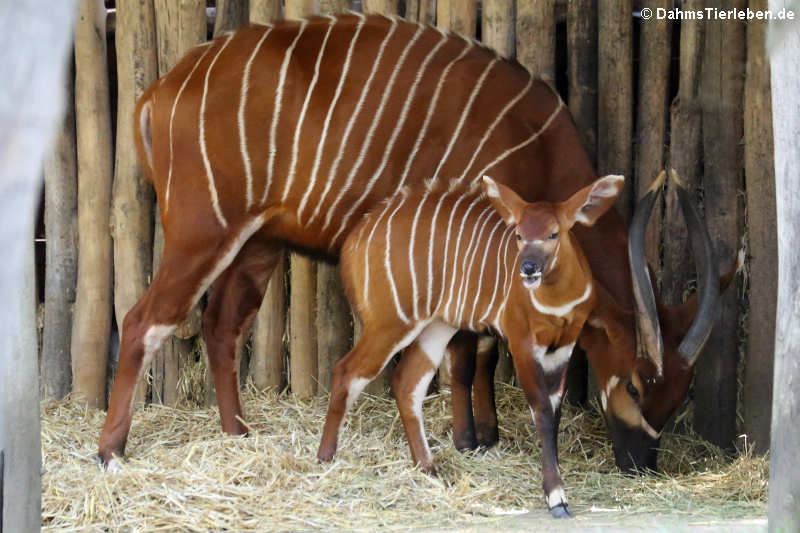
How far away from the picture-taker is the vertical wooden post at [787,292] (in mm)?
2881

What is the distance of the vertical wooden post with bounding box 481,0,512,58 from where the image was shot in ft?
17.4

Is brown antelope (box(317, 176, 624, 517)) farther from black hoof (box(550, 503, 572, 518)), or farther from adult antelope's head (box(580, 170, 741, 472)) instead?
adult antelope's head (box(580, 170, 741, 472))

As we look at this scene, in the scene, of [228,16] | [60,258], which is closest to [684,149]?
[228,16]

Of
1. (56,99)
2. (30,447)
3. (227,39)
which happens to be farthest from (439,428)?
(56,99)

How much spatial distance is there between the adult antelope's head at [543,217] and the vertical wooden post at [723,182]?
3.52 ft

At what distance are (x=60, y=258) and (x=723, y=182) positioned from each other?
3335 mm

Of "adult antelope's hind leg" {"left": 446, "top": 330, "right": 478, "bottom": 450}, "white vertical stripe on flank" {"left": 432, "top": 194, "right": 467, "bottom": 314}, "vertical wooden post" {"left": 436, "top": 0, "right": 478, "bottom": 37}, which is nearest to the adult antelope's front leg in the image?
"white vertical stripe on flank" {"left": 432, "top": 194, "right": 467, "bottom": 314}

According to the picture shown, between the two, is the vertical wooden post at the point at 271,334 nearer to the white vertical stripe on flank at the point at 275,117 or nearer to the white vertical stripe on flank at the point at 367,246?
the white vertical stripe on flank at the point at 275,117

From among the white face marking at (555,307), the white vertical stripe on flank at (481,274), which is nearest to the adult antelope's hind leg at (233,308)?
the white vertical stripe on flank at (481,274)

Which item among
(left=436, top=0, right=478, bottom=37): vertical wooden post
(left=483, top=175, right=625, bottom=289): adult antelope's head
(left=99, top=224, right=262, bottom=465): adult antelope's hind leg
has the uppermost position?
(left=436, top=0, right=478, bottom=37): vertical wooden post

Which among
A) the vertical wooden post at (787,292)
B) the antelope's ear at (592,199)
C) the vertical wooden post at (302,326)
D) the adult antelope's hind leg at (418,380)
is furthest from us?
the vertical wooden post at (302,326)

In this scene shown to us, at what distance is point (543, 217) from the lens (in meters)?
3.94

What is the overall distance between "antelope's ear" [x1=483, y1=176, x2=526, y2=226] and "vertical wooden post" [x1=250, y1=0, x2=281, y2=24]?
6.05 ft

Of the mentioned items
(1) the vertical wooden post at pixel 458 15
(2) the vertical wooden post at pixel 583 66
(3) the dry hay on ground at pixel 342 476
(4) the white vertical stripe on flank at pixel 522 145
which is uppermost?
(1) the vertical wooden post at pixel 458 15
